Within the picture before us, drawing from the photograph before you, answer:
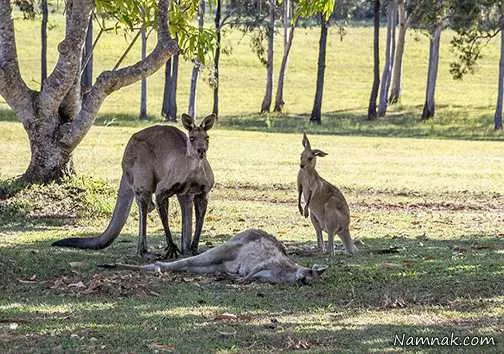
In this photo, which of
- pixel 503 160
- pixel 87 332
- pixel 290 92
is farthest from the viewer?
pixel 290 92

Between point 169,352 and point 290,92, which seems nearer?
point 169,352

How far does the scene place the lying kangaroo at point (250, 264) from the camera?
33.2 feet

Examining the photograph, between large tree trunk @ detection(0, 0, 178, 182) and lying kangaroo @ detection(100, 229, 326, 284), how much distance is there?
5.56 m

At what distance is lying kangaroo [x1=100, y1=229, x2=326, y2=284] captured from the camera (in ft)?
33.2

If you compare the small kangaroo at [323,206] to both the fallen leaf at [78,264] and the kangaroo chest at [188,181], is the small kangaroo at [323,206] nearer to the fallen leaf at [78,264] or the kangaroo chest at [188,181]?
the kangaroo chest at [188,181]

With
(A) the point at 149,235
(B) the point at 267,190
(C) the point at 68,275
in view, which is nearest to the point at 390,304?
(C) the point at 68,275

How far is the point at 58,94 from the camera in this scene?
15.9 meters

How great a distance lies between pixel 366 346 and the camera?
7.55 m

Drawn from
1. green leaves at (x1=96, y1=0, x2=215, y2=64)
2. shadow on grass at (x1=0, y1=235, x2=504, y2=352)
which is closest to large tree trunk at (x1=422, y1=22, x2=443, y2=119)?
green leaves at (x1=96, y1=0, x2=215, y2=64)

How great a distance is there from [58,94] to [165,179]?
4440mm

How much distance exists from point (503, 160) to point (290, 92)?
39339 mm

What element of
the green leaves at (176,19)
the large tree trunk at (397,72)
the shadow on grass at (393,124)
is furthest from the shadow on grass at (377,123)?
the green leaves at (176,19)

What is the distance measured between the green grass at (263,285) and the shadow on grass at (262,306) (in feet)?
0.04

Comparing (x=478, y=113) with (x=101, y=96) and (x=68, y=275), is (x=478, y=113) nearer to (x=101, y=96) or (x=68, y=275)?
(x=101, y=96)
